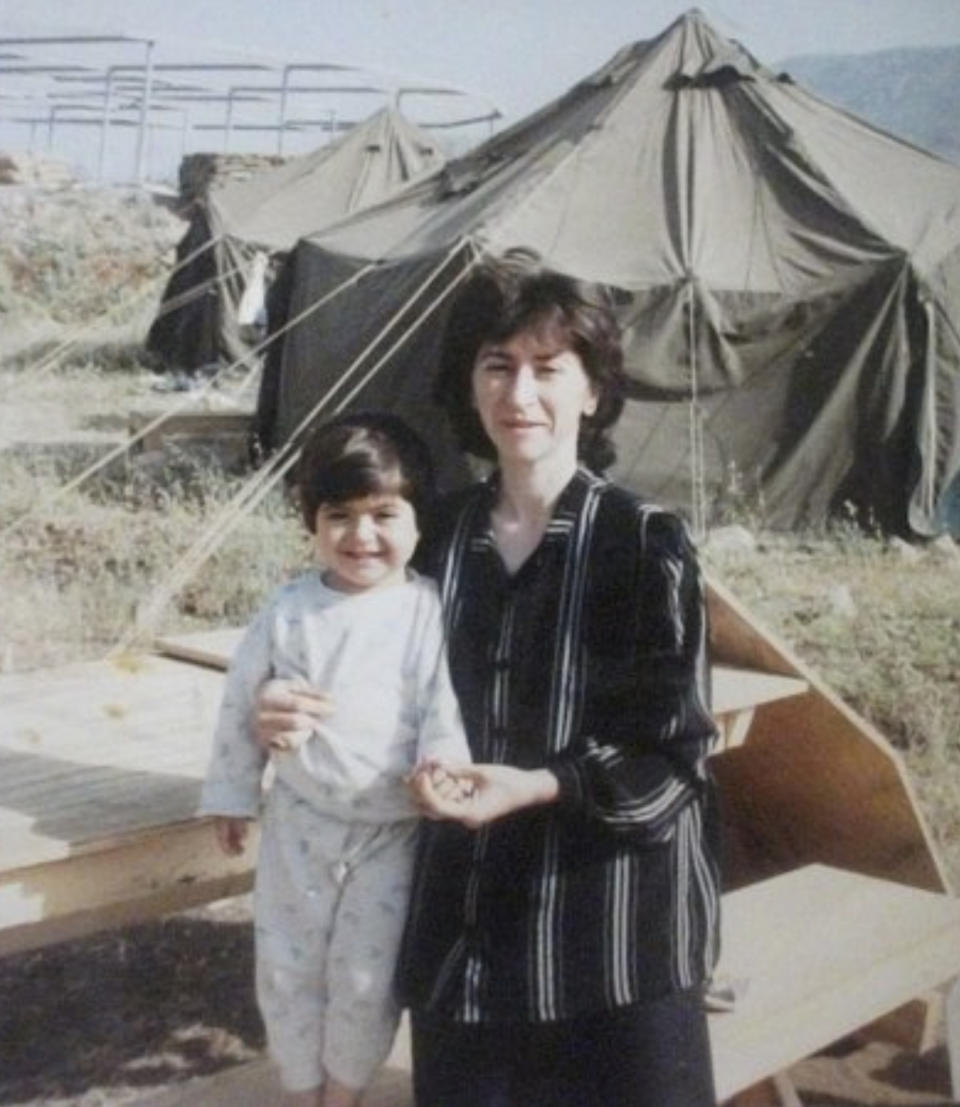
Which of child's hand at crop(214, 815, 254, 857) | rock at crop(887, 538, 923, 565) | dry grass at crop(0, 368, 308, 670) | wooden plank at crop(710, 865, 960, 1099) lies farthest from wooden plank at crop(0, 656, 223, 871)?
rock at crop(887, 538, 923, 565)

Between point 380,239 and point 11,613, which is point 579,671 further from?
point 380,239

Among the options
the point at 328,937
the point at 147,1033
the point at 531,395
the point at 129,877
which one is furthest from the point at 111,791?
the point at 147,1033

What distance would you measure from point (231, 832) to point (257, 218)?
11124 millimetres

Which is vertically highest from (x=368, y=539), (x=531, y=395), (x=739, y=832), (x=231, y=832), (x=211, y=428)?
(x=531, y=395)

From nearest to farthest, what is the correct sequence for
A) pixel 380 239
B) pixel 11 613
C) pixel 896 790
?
pixel 896 790
pixel 11 613
pixel 380 239

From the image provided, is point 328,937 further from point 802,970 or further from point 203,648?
point 203,648

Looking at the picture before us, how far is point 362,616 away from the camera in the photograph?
5.83 ft

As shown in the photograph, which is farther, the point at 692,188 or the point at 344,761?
the point at 692,188

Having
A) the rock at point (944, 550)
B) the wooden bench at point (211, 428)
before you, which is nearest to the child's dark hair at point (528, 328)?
the rock at point (944, 550)

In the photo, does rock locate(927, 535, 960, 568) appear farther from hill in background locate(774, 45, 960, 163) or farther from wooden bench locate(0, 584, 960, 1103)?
wooden bench locate(0, 584, 960, 1103)

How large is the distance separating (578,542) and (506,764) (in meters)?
0.26

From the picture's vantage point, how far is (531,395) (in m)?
1.74

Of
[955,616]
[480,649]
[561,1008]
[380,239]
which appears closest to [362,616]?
[480,649]

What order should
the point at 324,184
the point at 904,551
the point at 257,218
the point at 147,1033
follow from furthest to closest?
the point at 324,184, the point at 257,218, the point at 904,551, the point at 147,1033
